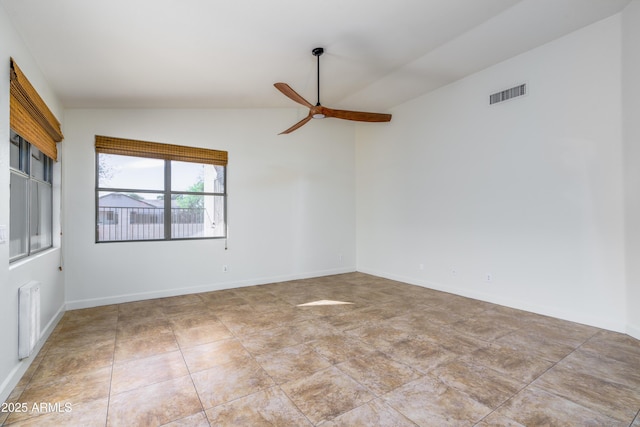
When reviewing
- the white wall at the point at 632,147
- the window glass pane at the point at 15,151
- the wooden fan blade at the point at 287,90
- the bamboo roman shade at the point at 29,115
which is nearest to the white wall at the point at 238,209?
the bamboo roman shade at the point at 29,115

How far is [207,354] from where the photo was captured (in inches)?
115

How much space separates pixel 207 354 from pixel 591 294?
14.0 ft

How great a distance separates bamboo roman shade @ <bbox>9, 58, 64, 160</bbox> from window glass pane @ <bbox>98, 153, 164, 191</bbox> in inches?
34.1

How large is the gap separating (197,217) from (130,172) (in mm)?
1197

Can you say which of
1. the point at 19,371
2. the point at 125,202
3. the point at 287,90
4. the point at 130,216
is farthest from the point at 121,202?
the point at 287,90

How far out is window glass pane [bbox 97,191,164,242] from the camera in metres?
4.57

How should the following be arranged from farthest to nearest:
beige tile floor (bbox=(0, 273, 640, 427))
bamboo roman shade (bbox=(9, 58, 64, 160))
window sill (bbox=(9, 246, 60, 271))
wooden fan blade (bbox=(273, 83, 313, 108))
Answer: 1. wooden fan blade (bbox=(273, 83, 313, 108))
2. window sill (bbox=(9, 246, 60, 271))
3. bamboo roman shade (bbox=(9, 58, 64, 160))
4. beige tile floor (bbox=(0, 273, 640, 427))

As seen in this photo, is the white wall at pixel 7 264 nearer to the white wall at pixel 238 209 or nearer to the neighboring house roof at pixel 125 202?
the white wall at pixel 238 209

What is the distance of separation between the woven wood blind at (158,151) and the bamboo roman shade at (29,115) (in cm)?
75

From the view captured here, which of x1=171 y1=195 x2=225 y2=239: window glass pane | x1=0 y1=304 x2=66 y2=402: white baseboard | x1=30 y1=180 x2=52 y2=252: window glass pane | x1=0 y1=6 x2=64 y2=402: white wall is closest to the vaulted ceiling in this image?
x1=0 y1=6 x2=64 y2=402: white wall

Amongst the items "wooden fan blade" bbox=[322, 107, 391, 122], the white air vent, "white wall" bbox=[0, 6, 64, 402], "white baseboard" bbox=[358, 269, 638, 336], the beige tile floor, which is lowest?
the beige tile floor

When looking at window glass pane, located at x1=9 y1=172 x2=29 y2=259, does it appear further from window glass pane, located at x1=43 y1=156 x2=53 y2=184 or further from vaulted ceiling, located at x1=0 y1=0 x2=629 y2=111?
vaulted ceiling, located at x1=0 y1=0 x2=629 y2=111

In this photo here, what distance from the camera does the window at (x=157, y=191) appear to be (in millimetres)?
4574

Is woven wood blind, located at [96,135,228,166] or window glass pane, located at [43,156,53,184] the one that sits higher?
woven wood blind, located at [96,135,228,166]
